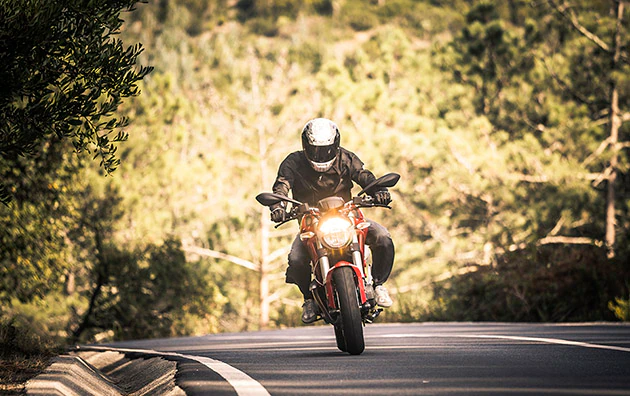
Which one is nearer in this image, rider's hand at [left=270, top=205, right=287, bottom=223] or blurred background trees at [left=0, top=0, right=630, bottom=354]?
rider's hand at [left=270, top=205, right=287, bottom=223]

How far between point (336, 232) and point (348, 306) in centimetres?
65

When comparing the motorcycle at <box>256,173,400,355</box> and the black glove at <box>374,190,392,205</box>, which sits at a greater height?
the black glove at <box>374,190,392,205</box>

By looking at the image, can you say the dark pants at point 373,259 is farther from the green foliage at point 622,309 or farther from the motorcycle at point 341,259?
the green foliage at point 622,309

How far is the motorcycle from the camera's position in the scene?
7574 millimetres

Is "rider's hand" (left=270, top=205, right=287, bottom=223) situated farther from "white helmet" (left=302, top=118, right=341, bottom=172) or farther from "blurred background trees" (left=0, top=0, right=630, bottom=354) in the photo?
"blurred background trees" (left=0, top=0, right=630, bottom=354)

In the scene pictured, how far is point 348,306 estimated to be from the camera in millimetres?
7488

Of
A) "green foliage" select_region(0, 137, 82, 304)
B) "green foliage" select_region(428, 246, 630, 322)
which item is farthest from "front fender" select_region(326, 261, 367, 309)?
"green foliage" select_region(0, 137, 82, 304)

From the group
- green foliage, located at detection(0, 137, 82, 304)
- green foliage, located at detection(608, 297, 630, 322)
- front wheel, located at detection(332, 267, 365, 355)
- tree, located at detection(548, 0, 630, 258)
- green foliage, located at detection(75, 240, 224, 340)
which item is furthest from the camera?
green foliage, located at detection(75, 240, 224, 340)

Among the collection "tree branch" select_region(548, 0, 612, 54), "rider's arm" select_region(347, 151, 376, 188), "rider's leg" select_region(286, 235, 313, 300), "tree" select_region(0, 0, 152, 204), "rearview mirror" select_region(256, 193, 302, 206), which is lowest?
"rider's leg" select_region(286, 235, 313, 300)

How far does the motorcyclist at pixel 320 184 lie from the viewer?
326 inches

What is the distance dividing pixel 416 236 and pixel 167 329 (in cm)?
1872

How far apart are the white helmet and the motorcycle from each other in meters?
0.47

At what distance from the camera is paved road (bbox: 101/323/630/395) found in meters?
5.44

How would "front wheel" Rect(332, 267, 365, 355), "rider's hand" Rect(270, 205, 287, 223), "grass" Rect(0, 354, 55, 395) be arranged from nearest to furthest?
"grass" Rect(0, 354, 55, 395), "front wheel" Rect(332, 267, 365, 355), "rider's hand" Rect(270, 205, 287, 223)
